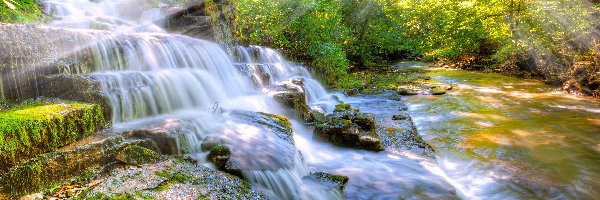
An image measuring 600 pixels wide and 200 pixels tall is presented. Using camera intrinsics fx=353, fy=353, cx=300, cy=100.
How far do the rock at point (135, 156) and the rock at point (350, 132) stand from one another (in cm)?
375

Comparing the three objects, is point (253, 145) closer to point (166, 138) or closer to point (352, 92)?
point (166, 138)

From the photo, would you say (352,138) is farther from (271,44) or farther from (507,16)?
(507,16)

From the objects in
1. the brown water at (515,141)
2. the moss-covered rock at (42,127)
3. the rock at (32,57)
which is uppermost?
the rock at (32,57)

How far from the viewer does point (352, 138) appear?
711 cm

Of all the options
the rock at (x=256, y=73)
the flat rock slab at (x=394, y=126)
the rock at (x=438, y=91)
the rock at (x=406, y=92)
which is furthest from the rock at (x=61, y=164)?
the rock at (x=438, y=91)

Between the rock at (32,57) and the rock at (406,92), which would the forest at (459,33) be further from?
the rock at (406,92)

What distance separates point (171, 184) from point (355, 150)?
4.15 m

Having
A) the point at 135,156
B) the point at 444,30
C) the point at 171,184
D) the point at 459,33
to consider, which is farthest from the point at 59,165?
the point at 444,30

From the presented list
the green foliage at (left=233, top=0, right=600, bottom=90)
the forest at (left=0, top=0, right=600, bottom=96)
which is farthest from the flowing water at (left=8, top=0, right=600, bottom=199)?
the green foliage at (left=233, top=0, right=600, bottom=90)

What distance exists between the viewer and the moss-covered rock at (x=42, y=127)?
3739mm

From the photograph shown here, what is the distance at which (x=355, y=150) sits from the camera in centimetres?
695

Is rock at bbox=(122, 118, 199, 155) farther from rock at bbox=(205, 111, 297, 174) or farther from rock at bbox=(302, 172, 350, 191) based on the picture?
rock at bbox=(302, 172, 350, 191)

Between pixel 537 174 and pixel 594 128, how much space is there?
411cm

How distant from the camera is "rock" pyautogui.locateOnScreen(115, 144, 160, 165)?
4.27m
